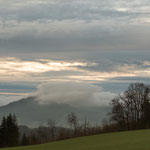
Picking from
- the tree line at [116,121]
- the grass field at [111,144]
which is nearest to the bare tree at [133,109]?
the tree line at [116,121]

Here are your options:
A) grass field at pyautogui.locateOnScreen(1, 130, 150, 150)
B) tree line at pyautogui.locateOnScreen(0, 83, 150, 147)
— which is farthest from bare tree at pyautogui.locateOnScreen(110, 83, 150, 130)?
grass field at pyautogui.locateOnScreen(1, 130, 150, 150)

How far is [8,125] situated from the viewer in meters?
71.0

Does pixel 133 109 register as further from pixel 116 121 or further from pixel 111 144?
pixel 111 144

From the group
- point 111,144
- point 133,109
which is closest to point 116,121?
point 133,109

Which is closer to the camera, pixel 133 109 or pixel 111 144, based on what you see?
pixel 111 144

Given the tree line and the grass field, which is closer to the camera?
the grass field

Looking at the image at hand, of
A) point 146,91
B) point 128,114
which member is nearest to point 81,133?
point 128,114

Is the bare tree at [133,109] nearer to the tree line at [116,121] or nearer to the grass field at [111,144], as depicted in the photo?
the tree line at [116,121]

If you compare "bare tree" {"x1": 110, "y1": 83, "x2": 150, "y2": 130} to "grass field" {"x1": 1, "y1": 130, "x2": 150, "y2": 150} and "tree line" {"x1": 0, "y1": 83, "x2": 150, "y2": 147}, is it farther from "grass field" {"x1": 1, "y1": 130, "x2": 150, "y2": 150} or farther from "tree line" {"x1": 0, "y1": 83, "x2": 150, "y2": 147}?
"grass field" {"x1": 1, "y1": 130, "x2": 150, "y2": 150}

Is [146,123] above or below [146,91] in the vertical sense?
below

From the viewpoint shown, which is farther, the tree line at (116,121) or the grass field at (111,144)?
the tree line at (116,121)

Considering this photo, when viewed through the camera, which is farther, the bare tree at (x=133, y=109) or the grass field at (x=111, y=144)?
the bare tree at (x=133, y=109)

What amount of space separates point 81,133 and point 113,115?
576 inches

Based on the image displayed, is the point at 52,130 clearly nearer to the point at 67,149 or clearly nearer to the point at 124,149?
the point at 67,149
